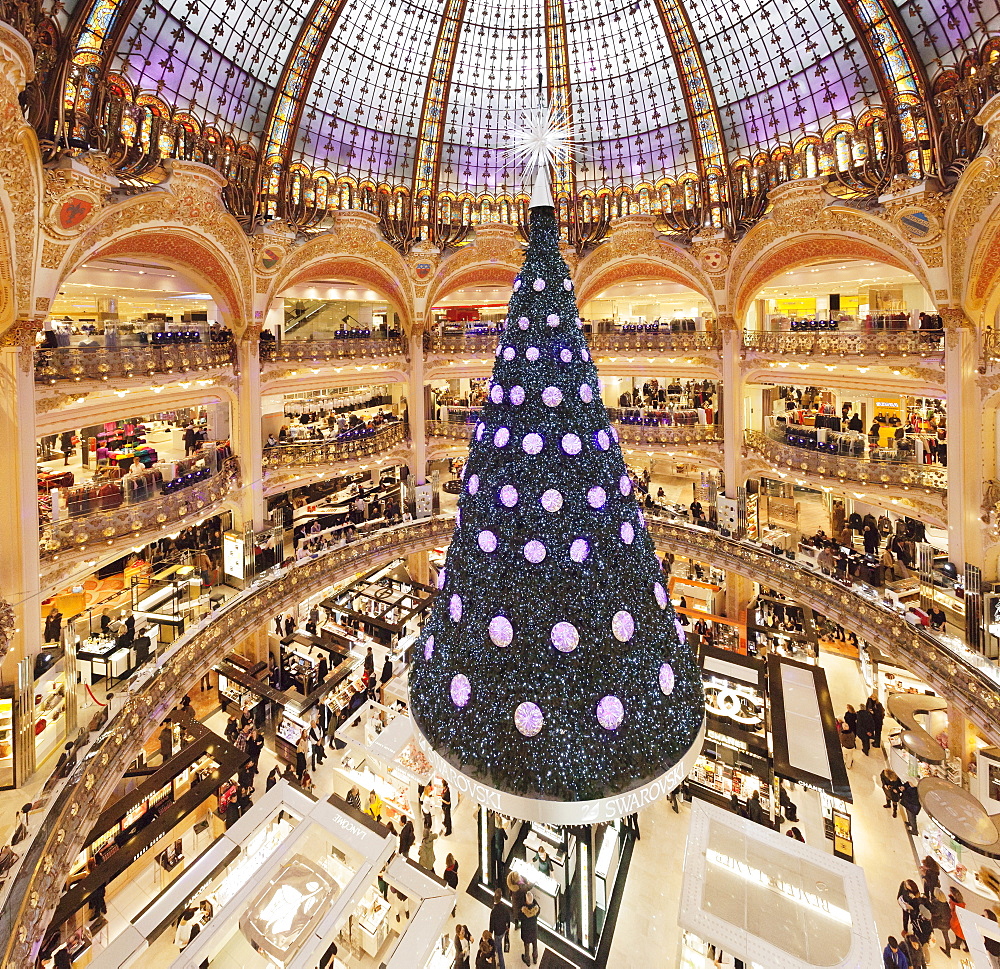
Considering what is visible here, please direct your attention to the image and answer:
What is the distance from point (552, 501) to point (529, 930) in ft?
33.3

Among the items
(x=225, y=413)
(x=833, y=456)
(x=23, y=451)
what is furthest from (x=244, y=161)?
(x=833, y=456)

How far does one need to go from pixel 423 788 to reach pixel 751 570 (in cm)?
1405

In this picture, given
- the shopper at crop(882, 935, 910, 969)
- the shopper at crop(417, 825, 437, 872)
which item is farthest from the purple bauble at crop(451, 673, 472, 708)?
the shopper at crop(882, 935, 910, 969)

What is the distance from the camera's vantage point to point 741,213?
80.0 feet

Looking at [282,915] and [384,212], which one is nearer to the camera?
[282,915]

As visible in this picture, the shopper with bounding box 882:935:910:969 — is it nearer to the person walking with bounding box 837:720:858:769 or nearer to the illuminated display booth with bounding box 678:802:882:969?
the illuminated display booth with bounding box 678:802:882:969

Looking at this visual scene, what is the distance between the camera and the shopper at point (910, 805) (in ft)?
50.6

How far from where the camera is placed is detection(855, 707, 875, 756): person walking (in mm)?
18359

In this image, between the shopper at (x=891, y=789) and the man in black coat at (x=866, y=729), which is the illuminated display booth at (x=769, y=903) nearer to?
the shopper at (x=891, y=789)

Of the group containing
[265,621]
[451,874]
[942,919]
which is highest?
[265,621]

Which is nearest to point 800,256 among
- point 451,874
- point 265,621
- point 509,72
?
point 509,72

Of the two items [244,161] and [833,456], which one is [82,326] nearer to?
[244,161]

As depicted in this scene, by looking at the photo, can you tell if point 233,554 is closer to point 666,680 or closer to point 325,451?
point 325,451

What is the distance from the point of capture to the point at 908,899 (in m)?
12.7
